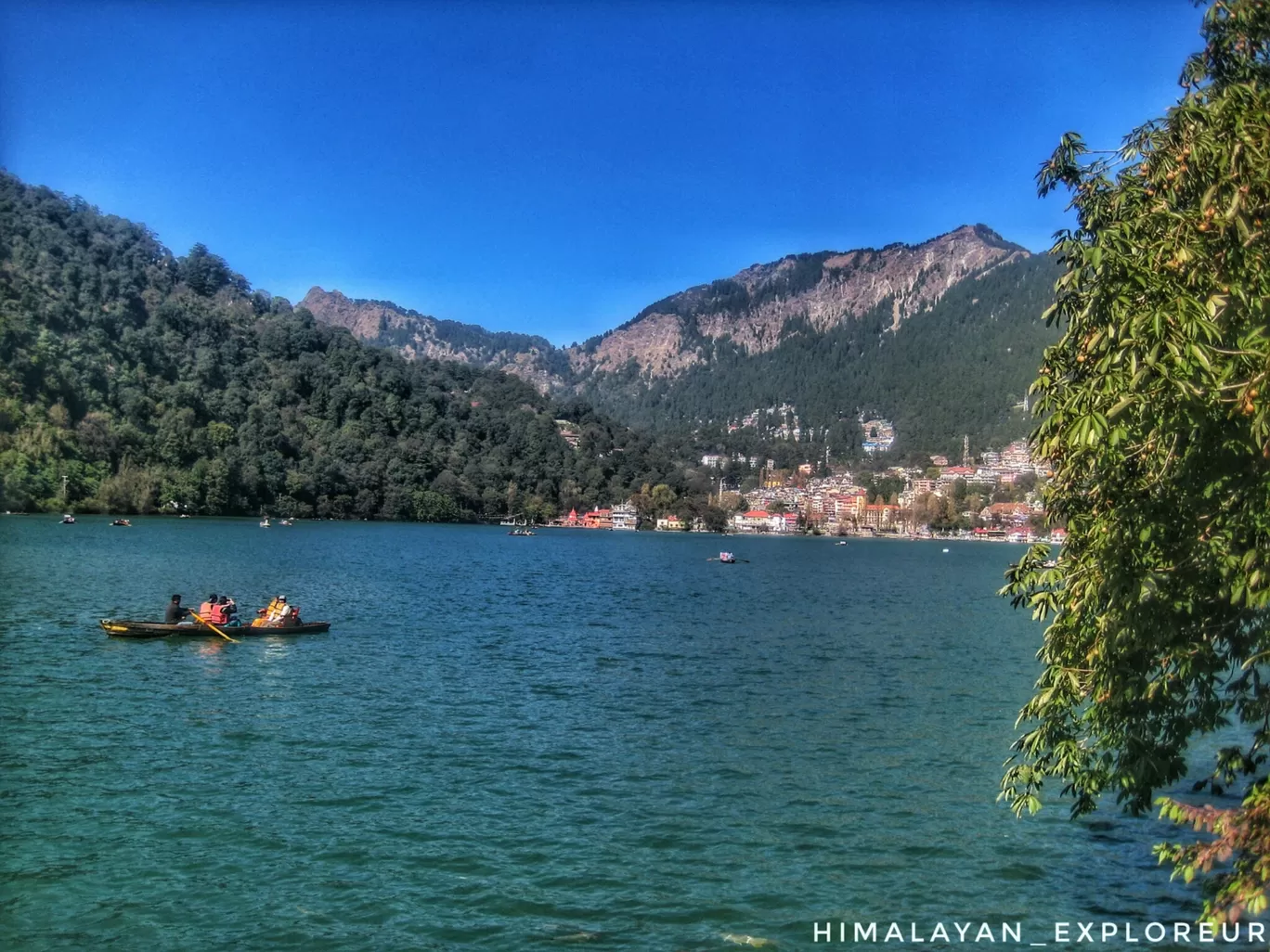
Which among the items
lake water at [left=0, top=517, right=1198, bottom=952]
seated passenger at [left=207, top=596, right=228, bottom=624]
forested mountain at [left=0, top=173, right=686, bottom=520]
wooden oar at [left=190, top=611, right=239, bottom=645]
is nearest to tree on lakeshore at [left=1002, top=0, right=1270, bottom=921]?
lake water at [left=0, top=517, right=1198, bottom=952]

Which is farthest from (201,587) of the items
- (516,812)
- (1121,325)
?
(1121,325)

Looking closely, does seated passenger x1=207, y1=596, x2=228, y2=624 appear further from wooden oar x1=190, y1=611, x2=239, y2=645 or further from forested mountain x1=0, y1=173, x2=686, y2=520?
forested mountain x1=0, y1=173, x2=686, y2=520

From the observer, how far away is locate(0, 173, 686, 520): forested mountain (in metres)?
98.8

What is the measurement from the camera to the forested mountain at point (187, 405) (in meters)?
98.8

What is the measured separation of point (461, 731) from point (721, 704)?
6.89 m

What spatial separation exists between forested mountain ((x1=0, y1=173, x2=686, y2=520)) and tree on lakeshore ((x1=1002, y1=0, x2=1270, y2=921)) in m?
61.2

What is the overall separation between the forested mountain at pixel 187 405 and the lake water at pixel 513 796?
42.4m

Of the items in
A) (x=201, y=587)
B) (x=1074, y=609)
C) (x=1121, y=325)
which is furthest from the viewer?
(x=201, y=587)

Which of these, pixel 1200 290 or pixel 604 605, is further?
pixel 604 605

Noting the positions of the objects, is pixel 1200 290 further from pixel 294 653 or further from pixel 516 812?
pixel 294 653

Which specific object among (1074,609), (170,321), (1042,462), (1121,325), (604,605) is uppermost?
(170,321)

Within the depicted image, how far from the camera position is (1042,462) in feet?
27.0

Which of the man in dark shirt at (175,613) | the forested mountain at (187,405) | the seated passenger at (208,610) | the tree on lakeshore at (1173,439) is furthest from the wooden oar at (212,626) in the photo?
the forested mountain at (187,405)

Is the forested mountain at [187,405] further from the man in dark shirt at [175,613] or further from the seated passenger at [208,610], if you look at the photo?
the man in dark shirt at [175,613]
